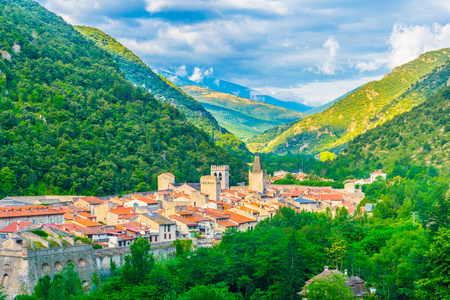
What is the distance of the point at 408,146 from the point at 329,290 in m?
129

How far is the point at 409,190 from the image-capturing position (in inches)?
4065

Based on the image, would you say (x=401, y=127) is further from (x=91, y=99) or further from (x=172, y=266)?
(x=172, y=266)

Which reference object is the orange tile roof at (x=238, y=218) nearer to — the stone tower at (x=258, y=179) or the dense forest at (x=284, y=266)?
the dense forest at (x=284, y=266)

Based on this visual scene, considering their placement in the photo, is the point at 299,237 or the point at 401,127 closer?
the point at 299,237

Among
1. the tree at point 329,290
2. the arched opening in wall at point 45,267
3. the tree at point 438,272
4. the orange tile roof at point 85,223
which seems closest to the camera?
the tree at point 438,272

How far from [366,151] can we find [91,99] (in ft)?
278

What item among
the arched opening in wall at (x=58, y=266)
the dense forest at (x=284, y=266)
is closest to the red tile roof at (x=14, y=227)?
the arched opening in wall at (x=58, y=266)

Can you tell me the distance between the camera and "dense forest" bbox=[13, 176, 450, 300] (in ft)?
145

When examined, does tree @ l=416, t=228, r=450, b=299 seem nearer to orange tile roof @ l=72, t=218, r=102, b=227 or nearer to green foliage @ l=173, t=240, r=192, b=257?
green foliage @ l=173, t=240, r=192, b=257

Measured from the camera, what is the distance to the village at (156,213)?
59.1 meters

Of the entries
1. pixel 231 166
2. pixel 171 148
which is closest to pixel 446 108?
pixel 231 166

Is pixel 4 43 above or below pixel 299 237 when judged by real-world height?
above

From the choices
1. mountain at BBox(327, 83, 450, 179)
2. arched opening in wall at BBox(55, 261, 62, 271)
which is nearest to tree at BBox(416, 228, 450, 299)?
arched opening in wall at BBox(55, 261, 62, 271)

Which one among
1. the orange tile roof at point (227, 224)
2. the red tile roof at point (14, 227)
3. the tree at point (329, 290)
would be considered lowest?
the tree at point (329, 290)
